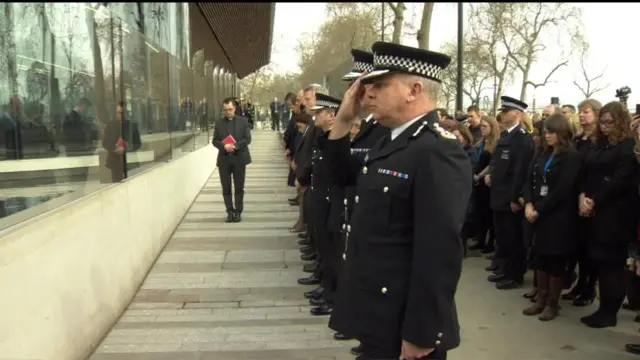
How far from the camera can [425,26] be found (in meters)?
21.1

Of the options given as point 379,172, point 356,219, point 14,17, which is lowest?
point 356,219

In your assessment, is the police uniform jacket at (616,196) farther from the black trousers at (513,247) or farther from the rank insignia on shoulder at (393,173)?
the rank insignia on shoulder at (393,173)

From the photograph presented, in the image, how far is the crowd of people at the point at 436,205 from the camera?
2064mm

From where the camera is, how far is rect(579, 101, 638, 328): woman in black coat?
450 centimetres

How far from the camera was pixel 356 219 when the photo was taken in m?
2.28

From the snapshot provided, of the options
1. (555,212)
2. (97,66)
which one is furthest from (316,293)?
(97,66)

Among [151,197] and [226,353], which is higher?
[151,197]

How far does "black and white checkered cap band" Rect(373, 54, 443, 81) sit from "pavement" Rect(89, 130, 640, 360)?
2.53 m

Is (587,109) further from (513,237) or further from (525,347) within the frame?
(525,347)

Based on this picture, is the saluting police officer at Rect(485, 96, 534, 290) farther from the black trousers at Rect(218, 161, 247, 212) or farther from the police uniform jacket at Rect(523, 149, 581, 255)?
the black trousers at Rect(218, 161, 247, 212)

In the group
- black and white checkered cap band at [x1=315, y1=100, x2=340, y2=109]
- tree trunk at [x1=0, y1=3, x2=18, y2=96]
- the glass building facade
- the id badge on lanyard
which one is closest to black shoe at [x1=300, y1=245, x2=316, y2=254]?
the glass building facade

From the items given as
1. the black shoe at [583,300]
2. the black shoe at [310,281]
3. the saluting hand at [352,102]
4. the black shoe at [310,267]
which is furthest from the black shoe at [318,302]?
the saluting hand at [352,102]

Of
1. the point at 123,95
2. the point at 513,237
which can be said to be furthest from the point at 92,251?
the point at 513,237

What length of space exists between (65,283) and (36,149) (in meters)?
0.90
